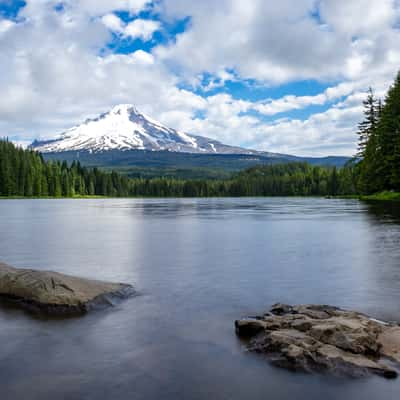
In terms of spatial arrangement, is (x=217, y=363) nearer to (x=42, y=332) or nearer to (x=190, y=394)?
(x=190, y=394)

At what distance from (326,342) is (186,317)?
179 inches

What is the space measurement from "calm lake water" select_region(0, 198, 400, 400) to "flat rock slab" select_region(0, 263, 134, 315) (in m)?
0.74

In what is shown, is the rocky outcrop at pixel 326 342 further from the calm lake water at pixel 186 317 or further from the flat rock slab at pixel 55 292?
the flat rock slab at pixel 55 292

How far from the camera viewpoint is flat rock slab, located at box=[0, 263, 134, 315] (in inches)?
538

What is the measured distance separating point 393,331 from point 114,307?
838 cm

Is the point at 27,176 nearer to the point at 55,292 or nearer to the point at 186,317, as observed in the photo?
the point at 55,292

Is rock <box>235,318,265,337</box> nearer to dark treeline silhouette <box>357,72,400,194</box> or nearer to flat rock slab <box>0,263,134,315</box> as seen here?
flat rock slab <box>0,263,134,315</box>

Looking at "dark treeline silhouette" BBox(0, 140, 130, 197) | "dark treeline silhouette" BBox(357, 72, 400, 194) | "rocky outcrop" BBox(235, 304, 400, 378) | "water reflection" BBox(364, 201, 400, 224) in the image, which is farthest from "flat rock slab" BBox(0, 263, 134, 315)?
"dark treeline silhouette" BBox(0, 140, 130, 197)

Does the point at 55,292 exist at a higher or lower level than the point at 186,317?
higher

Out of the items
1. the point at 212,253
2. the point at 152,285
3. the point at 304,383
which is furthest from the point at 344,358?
the point at 212,253

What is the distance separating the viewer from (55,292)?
46.1ft

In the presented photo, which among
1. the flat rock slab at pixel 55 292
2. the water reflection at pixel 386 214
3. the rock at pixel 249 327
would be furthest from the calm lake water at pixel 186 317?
the water reflection at pixel 386 214

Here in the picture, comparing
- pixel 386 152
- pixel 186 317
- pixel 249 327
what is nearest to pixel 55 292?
pixel 186 317

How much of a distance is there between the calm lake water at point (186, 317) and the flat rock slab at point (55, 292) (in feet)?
2.42
